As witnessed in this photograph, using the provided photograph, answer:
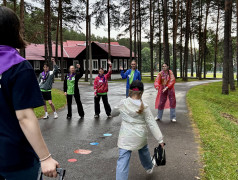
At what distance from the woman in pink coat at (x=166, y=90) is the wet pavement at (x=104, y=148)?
50 centimetres

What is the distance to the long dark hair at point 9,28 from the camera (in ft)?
5.08

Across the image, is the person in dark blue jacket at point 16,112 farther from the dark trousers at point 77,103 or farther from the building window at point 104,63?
the building window at point 104,63

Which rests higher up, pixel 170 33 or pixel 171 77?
pixel 170 33

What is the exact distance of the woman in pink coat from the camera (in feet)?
27.4

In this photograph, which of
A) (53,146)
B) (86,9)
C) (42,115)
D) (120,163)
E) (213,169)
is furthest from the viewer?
(86,9)

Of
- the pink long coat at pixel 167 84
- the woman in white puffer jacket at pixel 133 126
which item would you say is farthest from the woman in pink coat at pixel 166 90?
the woman in white puffer jacket at pixel 133 126

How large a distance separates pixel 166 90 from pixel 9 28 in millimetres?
7550

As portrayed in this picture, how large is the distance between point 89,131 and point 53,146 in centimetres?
158

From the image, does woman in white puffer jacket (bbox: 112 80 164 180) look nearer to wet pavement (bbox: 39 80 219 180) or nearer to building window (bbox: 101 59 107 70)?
wet pavement (bbox: 39 80 219 180)

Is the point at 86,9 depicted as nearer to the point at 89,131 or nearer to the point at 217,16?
the point at 217,16

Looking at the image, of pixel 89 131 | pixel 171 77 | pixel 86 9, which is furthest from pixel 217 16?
pixel 89 131

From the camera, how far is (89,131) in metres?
7.14

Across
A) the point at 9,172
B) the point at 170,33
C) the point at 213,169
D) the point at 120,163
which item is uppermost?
the point at 170,33

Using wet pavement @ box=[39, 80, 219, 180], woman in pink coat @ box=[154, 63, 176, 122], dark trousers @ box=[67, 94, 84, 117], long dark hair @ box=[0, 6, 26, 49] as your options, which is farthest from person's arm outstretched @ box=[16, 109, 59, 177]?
dark trousers @ box=[67, 94, 84, 117]
